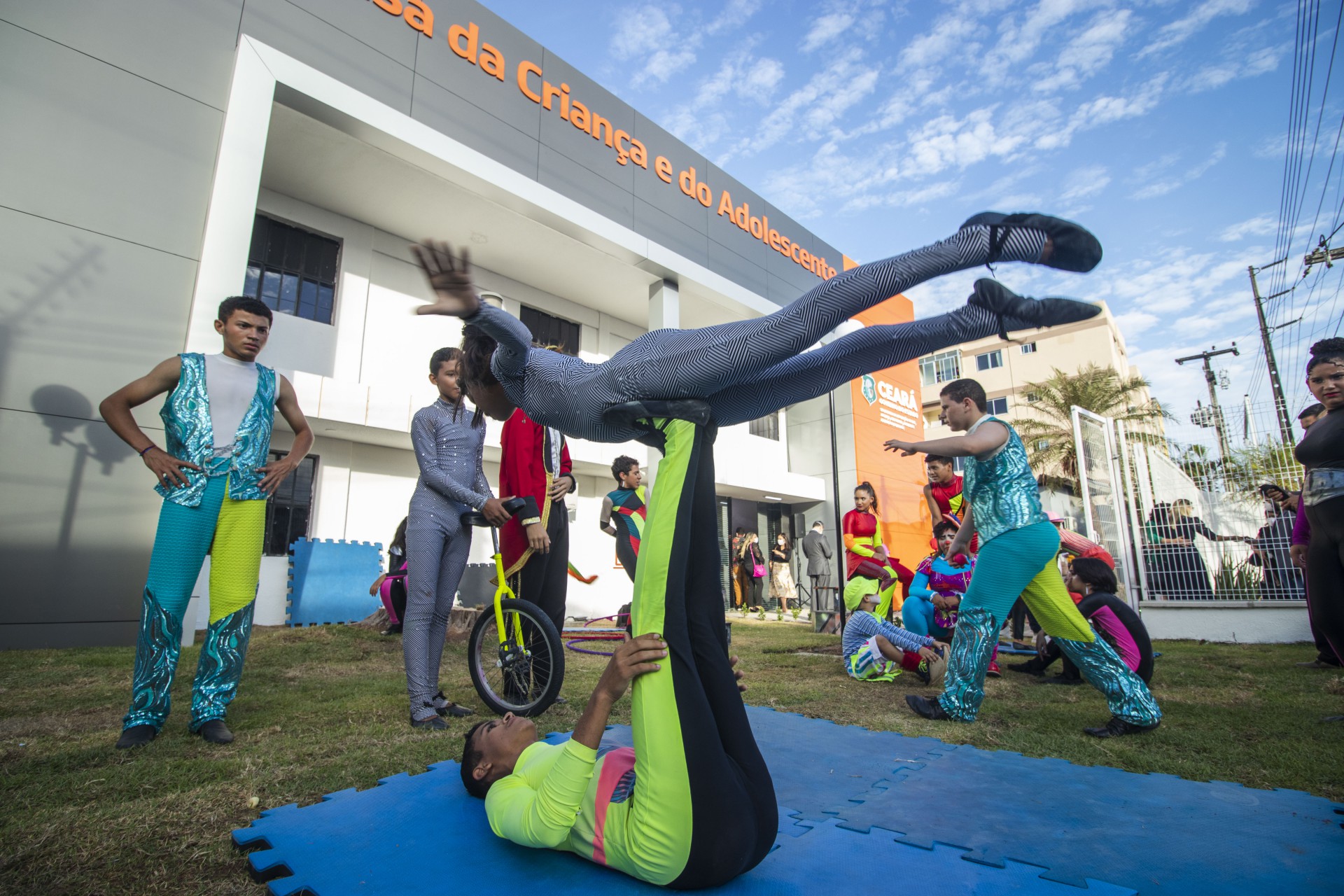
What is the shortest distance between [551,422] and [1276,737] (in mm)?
3767

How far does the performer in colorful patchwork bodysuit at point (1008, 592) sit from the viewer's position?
3.27 m

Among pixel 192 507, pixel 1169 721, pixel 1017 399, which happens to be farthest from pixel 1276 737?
pixel 1017 399

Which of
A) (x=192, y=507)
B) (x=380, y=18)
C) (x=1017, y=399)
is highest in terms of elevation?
(x=1017, y=399)

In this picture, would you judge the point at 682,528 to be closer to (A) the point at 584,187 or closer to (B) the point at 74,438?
(B) the point at 74,438

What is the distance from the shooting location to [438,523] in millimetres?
3471

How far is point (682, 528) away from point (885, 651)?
3634 mm

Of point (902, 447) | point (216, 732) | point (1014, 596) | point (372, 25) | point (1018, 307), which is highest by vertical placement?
point (372, 25)

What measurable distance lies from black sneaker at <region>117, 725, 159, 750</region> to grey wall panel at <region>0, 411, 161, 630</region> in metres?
3.50

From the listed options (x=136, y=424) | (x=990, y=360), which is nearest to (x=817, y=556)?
(x=136, y=424)

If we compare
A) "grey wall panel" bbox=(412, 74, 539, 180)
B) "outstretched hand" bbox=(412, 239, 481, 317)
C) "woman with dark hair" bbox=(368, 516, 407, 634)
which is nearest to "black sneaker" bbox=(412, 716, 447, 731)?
"outstretched hand" bbox=(412, 239, 481, 317)

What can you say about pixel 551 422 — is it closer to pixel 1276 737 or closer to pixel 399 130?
pixel 1276 737

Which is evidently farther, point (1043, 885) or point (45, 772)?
point (45, 772)

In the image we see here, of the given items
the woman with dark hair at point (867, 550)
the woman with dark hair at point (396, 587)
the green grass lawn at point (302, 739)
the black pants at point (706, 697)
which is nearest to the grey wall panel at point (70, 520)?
the green grass lawn at point (302, 739)

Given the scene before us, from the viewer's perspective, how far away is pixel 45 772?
2.31 metres
